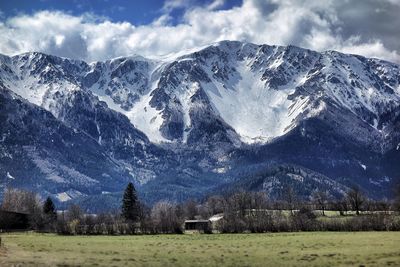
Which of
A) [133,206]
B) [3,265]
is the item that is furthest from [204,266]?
[133,206]

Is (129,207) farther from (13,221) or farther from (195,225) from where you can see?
(13,221)

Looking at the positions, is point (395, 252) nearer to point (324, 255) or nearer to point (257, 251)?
point (324, 255)

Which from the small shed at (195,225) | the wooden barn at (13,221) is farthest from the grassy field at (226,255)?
the wooden barn at (13,221)

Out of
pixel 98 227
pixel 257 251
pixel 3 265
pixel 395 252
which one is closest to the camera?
pixel 3 265

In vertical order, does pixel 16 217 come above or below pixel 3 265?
above

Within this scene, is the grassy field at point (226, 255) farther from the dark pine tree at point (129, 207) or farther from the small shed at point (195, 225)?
the dark pine tree at point (129, 207)

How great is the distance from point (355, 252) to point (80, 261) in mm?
35241

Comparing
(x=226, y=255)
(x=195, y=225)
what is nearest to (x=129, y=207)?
(x=195, y=225)

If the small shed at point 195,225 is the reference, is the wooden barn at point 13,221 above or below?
above

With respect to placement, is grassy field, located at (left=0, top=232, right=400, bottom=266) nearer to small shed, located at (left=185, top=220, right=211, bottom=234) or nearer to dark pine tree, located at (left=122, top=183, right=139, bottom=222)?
small shed, located at (left=185, top=220, right=211, bottom=234)

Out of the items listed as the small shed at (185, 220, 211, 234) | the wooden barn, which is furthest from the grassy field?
the wooden barn

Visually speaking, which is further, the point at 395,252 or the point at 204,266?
the point at 395,252

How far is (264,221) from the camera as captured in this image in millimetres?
147125

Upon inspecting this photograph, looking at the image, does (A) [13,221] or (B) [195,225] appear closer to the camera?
(B) [195,225]
